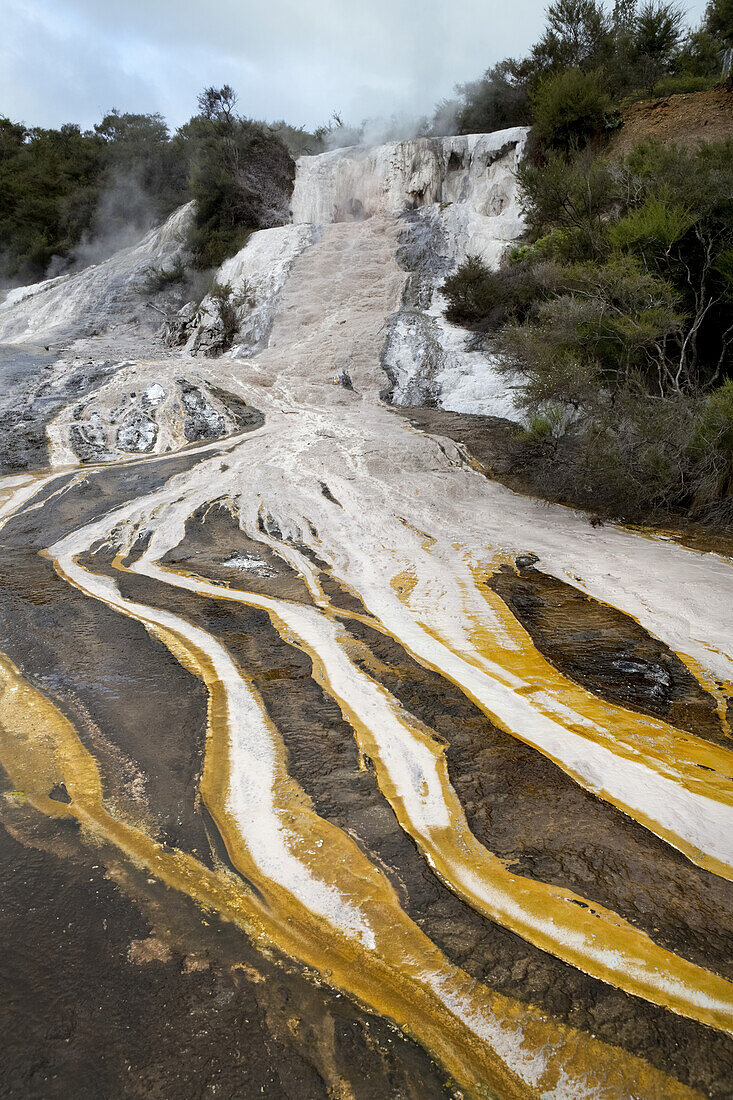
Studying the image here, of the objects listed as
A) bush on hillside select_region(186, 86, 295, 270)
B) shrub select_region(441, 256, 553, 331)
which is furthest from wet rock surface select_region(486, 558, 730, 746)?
bush on hillside select_region(186, 86, 295, 270)

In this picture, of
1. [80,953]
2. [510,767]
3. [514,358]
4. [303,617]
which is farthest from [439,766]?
[514,358]

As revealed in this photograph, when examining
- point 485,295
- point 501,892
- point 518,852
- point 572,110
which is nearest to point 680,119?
point 572,110

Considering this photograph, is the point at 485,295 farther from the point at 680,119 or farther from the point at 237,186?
the point at 237,186

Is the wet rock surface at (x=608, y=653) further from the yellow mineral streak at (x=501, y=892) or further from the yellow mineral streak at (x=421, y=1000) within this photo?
the yellow mineral streak at (x=421, y=1000)

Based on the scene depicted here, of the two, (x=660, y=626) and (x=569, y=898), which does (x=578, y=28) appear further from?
(x=569, y=898)

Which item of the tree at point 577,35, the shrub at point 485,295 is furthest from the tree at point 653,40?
the shrub at point 485,295
